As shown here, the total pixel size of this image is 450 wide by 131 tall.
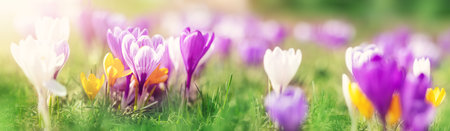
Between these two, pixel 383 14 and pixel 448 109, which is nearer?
pixel 448 109

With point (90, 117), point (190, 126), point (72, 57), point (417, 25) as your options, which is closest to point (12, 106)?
point (90, 117)

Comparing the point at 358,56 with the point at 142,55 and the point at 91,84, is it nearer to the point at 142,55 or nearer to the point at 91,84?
the point at 142,55

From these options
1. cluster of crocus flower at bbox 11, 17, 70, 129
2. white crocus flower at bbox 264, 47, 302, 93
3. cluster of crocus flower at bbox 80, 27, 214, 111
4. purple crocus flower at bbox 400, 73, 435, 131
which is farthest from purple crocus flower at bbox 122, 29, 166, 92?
purple crocus flower at bbox 400, 73, 435, 131

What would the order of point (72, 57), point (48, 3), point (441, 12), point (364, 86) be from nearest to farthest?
point (364, 86) < point (48, 3) < point (72, 57) < point (441, 12)

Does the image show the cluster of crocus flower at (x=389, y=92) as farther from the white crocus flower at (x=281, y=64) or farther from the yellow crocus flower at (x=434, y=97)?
the white crocus flower at (x=281, y=64)

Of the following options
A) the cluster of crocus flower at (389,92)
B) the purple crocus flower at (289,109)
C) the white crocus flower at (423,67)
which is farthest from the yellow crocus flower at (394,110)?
the purple crocus flower at (289,109)

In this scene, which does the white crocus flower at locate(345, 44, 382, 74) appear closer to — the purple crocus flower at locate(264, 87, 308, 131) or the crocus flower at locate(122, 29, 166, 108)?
the purple crocus flower at locate(264, 87, 308, 131)

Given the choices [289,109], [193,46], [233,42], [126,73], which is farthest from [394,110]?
[233,42]

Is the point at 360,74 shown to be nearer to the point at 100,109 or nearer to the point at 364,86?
the point at 364,86
